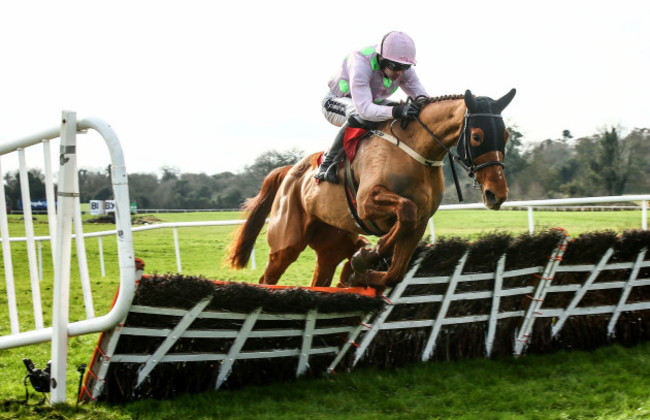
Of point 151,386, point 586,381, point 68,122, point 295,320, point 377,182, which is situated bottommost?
point 586,381

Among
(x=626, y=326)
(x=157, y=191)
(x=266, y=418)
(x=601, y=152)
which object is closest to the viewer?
(x=266, y=418)

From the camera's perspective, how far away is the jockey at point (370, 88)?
145 inches

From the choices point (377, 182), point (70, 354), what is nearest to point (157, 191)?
point (70, 354)

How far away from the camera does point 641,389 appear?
306 centimetres

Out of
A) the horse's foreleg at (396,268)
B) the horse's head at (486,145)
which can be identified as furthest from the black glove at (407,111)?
the horse's foreleg at (396,268)

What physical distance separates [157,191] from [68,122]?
49.1ft

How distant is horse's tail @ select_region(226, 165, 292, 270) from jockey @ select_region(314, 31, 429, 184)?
103cm

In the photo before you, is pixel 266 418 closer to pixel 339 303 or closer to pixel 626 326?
pixel 339 303

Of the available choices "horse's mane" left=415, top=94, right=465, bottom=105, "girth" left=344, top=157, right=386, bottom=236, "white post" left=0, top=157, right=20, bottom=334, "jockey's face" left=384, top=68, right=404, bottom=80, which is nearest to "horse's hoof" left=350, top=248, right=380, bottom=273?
"girth" left=344, top=157, right=386, bottom=236

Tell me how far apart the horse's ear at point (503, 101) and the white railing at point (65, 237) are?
2.05 metres

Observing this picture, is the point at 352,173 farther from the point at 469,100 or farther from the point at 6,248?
the point at 6,248

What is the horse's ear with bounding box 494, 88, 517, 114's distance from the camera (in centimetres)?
327

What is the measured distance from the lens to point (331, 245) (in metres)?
4.66

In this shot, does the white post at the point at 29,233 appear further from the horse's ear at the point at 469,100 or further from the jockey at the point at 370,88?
the horse's ear at the point at 469,100
